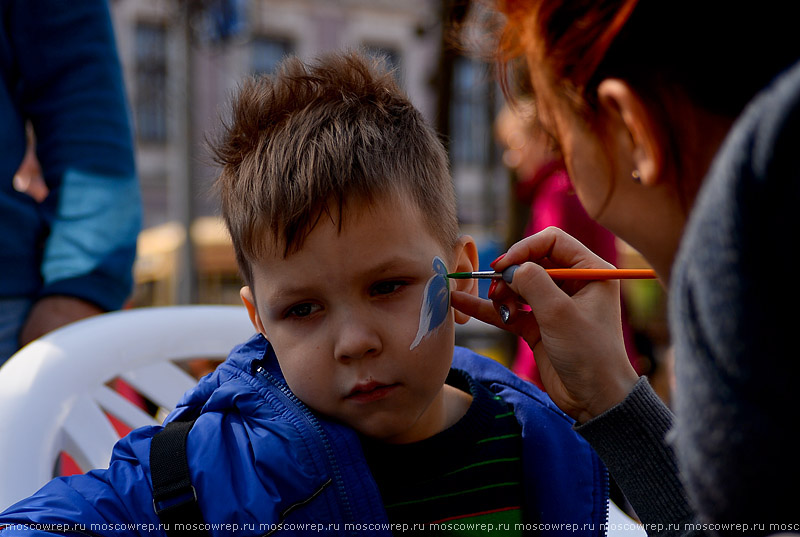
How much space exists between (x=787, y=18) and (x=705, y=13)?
0.06m

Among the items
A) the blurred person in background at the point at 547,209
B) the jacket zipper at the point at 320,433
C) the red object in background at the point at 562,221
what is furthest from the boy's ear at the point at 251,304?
the red object in background at the point at 562,221

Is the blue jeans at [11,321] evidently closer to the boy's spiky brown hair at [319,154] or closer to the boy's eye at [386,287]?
the boy's spiky brown hair at [319,154]

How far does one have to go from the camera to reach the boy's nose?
109 centimetres

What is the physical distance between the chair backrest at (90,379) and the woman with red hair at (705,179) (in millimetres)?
936

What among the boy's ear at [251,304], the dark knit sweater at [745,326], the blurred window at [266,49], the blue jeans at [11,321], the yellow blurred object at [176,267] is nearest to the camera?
the dark knit sweater at [745,326]

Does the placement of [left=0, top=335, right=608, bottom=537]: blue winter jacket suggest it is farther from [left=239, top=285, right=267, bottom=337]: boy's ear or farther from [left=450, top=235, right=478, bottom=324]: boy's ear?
[left=450, top=235, right=478, bottom=324]: boy's ear

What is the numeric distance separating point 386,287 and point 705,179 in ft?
1.87

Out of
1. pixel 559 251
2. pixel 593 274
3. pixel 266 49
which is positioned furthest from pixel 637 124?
pixel 266 49

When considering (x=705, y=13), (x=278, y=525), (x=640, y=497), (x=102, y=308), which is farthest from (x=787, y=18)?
(x=102, y=308)

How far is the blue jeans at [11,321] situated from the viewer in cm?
144

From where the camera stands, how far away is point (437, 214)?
1275 millimetres

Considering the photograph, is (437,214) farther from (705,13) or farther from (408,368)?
(705,13)

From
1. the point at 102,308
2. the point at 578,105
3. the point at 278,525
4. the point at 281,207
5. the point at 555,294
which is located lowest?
the point at 278,525

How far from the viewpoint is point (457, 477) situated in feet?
4.06
